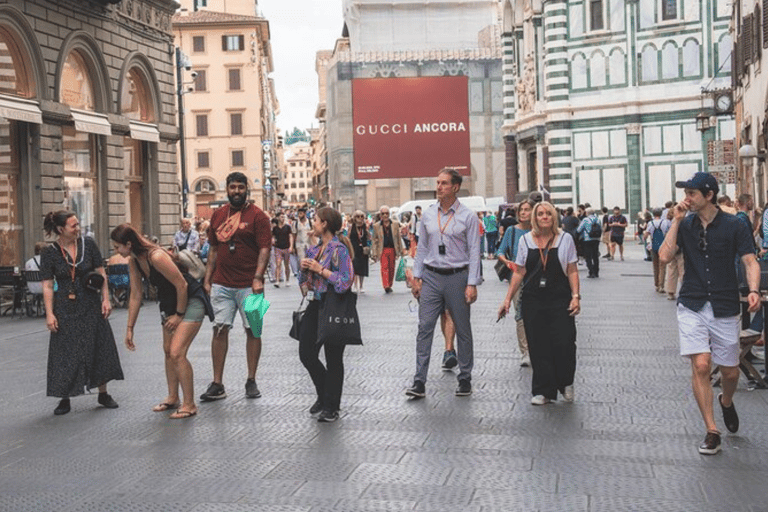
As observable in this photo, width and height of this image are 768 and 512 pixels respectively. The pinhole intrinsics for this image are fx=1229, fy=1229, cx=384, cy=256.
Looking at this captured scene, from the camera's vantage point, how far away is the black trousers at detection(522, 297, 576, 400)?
9.59 m

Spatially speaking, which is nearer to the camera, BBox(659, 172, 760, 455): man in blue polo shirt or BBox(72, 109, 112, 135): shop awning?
BBox(659, 172, 760, 455): man in blue polo shirt

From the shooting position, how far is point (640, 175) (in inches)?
1916

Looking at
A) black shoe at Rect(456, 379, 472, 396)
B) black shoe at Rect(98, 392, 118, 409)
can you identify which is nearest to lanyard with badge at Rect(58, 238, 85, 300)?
black shoe at Rect(98, 392, 118, 409)

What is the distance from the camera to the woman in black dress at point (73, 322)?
9.78m

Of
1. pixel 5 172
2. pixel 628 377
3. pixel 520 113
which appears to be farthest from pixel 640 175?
pixel 628 377

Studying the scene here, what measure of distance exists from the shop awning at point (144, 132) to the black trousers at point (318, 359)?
826 inches

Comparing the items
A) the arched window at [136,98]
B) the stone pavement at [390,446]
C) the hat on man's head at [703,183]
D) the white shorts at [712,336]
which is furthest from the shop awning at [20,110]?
the white shorts at [712,336]

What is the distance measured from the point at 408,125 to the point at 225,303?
2123 inches

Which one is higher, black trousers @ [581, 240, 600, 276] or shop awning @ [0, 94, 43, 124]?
shop awning @ [0, 94, 43, 124]

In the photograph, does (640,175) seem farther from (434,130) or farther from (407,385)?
(407,385)

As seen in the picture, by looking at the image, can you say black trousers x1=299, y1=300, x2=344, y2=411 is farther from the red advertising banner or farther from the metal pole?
the red advertising banner

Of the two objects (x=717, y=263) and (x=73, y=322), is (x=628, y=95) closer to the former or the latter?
(x=73, y=322)

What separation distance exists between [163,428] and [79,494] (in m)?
2.02

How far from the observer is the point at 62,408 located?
9.79 m
